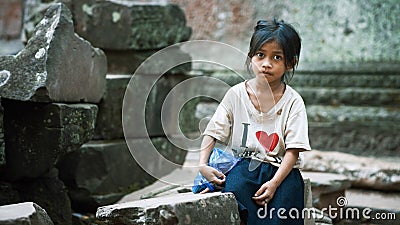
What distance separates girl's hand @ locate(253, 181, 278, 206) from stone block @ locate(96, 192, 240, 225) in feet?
0.37

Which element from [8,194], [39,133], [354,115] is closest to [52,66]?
[39,133]

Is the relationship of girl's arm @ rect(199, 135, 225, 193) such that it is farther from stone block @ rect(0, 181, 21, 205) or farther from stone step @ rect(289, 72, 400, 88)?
stone step @ rect(289, 72, 400, 88)

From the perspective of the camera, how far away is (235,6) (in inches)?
230

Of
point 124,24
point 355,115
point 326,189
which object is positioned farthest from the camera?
point 355,115

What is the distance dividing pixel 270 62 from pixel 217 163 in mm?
425

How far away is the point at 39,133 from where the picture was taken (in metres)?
2.99

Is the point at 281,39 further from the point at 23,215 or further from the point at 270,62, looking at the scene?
the point at 23,215

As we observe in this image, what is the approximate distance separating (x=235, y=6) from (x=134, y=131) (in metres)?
2.37

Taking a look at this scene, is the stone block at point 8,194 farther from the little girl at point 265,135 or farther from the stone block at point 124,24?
the stone block at point 124,24

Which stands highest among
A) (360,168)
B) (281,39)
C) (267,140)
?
(281,39)

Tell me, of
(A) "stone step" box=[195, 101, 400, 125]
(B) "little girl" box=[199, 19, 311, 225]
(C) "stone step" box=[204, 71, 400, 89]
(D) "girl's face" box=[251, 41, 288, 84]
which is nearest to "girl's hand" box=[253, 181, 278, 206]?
(B) "little girl" box=[199, 19, 311, 225]

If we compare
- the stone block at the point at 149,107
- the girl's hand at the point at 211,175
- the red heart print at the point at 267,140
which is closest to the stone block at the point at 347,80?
the stone block at the point at 149,107

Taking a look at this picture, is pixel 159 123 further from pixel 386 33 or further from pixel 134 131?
pixel 386 33

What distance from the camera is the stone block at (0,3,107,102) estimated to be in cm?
286
